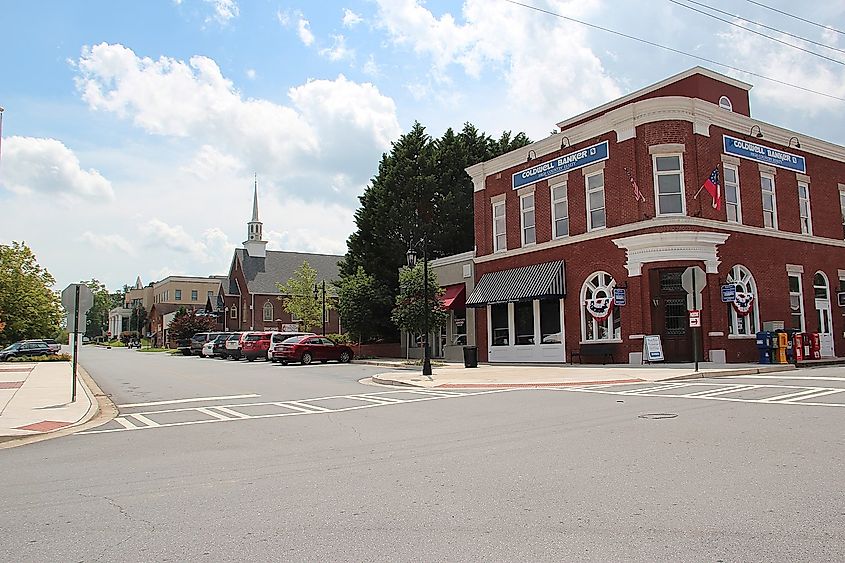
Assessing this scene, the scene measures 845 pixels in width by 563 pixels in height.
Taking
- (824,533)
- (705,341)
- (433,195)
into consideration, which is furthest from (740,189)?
(824,533)

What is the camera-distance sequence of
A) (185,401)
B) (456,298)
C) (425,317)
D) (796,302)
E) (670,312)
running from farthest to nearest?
(456,298)
(796,302)
(425,317)
(670,312)
(185,401)

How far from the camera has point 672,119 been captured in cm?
2766

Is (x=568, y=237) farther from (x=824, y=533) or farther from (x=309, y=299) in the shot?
(x=309, y=299)

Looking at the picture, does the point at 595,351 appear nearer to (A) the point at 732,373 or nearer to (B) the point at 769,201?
(A) the point at 732,373

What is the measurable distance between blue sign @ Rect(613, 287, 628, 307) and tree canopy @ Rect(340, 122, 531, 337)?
59.9 ft

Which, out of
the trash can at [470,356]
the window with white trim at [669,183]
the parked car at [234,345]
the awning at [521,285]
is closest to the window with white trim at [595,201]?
the awning at [521,285]

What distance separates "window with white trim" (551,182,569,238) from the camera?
1248 inches

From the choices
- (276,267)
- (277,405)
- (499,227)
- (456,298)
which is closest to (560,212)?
(499,227)

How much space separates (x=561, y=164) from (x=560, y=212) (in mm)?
2108

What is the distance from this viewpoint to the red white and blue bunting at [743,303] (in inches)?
1103

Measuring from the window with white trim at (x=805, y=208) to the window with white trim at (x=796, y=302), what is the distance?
8.15 ft

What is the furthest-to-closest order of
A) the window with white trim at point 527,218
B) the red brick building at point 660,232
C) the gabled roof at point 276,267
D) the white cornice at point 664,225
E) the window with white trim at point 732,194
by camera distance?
the gabled roof at point 276,267, the window with white trim at point 527,218, the window with white trim at point 732,194, the red brick building at point 660,232, the white cornice at point 664,225

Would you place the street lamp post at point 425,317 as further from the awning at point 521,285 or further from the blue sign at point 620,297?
the blue sign at point 620,297

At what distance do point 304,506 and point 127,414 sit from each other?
10.7 meters
